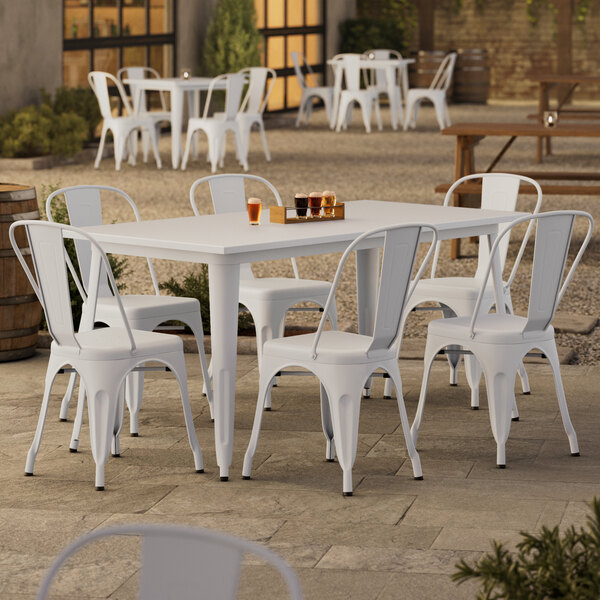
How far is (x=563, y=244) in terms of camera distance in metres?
3.97

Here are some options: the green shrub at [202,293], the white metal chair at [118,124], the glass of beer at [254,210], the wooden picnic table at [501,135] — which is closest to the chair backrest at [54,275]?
the glass of beer at [254,210]

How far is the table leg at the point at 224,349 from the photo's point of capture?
148 inches

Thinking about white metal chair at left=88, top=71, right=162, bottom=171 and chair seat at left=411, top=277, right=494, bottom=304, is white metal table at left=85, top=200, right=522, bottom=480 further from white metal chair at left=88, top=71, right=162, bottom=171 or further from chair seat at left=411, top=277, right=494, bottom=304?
white metal chair at left=88, top=71, right=162, bottom=171

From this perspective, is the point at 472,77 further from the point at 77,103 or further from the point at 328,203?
the point at 328,203

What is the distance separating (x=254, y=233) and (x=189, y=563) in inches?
95.1

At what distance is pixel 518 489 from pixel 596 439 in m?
0.60

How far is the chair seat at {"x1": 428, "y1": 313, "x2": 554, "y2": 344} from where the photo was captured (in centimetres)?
389

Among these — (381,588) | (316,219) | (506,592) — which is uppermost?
(316,219)

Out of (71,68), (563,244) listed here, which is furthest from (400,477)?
(71,68)

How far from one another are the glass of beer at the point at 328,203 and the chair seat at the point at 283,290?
0.86 feet

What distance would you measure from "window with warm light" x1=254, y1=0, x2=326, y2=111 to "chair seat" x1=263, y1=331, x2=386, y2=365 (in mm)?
13760

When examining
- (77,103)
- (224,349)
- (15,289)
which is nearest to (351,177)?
(77,103)

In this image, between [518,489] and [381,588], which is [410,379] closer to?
[518,489]

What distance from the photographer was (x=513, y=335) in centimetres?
389
